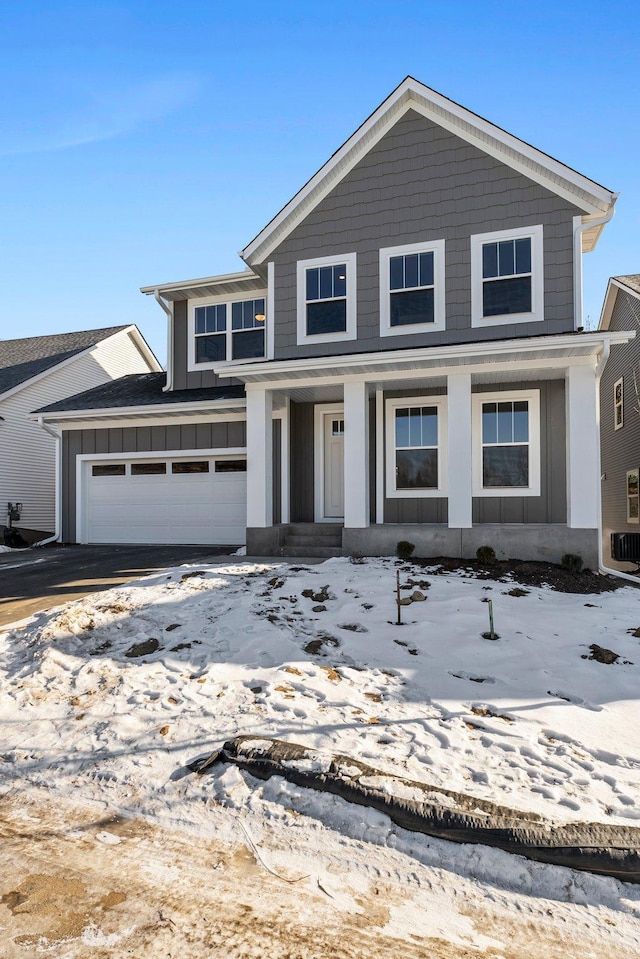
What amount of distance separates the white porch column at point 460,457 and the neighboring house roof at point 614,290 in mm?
8451

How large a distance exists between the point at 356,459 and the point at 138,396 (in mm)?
6474

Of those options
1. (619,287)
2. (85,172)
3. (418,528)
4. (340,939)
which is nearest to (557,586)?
(418,528)

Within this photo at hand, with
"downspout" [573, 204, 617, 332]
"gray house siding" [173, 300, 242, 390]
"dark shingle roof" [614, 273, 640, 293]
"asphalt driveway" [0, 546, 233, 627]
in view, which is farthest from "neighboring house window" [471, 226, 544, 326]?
"dark shingle roof" [614, 273, 640, 293]

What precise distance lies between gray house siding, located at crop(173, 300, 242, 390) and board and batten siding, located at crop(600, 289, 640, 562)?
34.5ft

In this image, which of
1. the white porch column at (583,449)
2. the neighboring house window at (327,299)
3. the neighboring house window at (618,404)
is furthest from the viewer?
the neighboring house window at (618,404)

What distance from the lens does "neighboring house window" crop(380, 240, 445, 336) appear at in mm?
9453

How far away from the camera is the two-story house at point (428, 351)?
8.74m

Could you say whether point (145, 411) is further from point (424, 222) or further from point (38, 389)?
point (38, 389)

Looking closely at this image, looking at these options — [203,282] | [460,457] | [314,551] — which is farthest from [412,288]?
[203,282]

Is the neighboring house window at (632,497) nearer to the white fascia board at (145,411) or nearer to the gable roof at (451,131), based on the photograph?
the gable roof at (451,131)

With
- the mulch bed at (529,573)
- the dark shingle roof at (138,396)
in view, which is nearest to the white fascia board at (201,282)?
the dark shingle roof at (138,396)

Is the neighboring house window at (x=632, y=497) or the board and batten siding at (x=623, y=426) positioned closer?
the board and batten siding at (x=623, y=426)

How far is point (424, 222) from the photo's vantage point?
9.56 m

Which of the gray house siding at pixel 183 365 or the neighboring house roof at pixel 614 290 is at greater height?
the neighboring house roof at pixel 614 290
